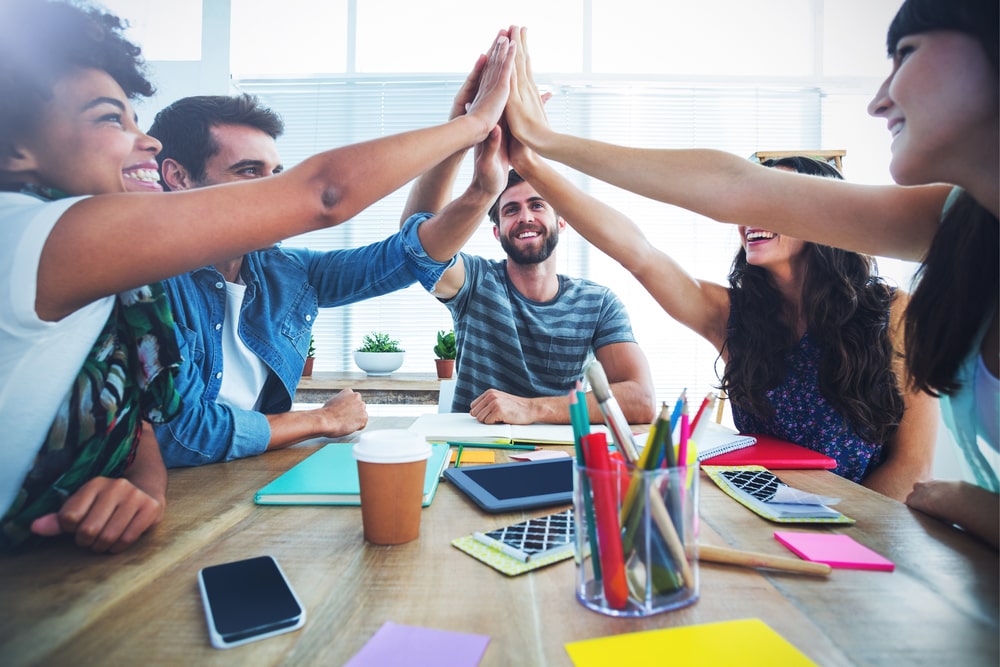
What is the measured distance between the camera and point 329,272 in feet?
4.91

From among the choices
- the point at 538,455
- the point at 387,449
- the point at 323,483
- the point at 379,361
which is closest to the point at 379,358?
the point at 379,361

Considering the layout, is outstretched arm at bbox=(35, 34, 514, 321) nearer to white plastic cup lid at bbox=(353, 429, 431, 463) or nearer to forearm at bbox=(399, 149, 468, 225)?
white plastic cup lid at bbox=(353, 429, 431, 463)

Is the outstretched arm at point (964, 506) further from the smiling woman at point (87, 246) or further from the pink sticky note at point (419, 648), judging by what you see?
the smiling woman at point (87, 246)

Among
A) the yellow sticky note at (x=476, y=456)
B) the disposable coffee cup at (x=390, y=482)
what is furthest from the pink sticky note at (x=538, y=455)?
the disposable coffee cup at (x=390, y=482)

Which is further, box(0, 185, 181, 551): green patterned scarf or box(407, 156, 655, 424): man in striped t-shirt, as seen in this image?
box(407, 156, 655, 424): man in striped t-shirt

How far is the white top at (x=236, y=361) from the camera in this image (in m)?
1.20

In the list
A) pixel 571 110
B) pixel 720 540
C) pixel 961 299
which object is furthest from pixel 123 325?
pixel 571 110

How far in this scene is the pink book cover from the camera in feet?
3.17

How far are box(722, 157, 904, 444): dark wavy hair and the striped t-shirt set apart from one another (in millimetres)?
529

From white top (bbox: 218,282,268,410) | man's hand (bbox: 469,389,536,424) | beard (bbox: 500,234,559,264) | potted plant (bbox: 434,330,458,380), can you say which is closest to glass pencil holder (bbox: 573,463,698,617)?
man's hand (bbox: 469,389,536,424)

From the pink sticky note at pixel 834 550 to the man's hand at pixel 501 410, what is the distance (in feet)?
2.41

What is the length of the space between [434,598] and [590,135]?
3.46m

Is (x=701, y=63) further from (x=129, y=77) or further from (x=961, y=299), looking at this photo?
(x=129, y=77)

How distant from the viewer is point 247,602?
0.47m
